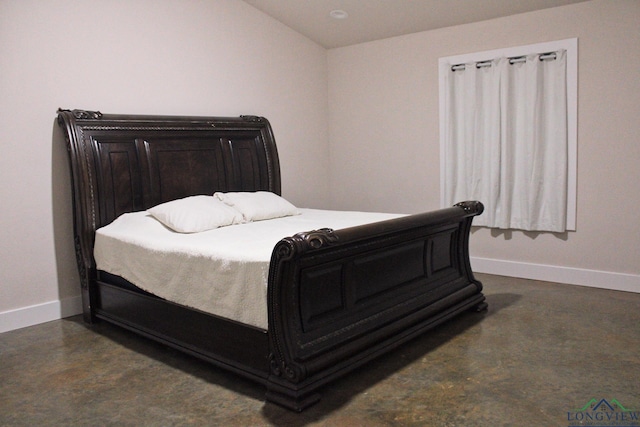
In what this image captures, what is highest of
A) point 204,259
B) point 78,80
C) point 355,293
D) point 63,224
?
point 78,80

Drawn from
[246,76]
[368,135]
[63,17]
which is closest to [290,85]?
[246,76]

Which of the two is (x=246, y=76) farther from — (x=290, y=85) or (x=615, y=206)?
(x=615, y=206)

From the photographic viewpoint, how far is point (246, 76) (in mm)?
4941

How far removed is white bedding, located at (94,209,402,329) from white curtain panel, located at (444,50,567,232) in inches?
55.5

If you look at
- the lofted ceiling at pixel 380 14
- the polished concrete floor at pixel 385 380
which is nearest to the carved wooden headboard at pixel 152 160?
the polished concrete floor at pixel 385 380

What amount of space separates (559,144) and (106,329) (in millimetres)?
3693

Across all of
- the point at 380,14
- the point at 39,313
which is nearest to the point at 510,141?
the point at 380,14

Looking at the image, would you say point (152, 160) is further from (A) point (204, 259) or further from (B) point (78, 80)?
(A) point (204, 259)

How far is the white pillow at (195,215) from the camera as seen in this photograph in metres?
3.44

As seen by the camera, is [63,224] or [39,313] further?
[63,224]

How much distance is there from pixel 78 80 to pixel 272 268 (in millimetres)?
2423

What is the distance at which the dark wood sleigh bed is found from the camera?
238 centimetres

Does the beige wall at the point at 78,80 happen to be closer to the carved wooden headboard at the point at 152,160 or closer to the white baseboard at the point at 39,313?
the white baseboard at the point at 39,313

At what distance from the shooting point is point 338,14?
4.87 metres
